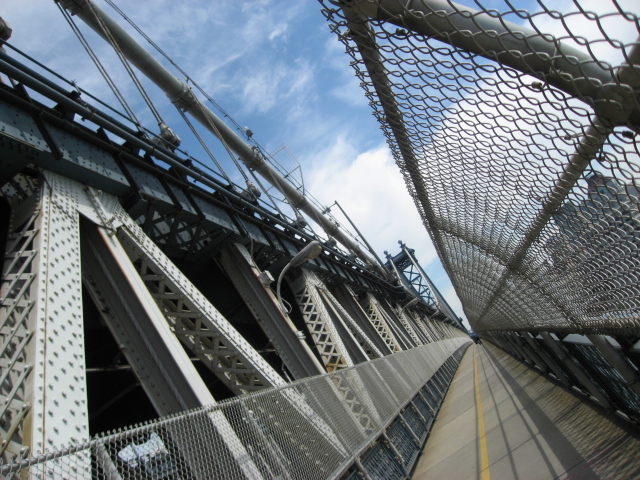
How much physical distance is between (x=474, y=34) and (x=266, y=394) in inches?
169

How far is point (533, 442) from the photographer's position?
265 inches

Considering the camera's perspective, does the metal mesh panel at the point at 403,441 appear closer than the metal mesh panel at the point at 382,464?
No

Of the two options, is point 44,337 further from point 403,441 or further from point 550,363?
point 550,363

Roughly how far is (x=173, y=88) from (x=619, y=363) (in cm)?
1236

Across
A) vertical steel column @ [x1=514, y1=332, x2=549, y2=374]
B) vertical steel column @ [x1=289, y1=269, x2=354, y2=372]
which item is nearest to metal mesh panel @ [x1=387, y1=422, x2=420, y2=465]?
vertical steel column @ [x1=289, y1=269, x2=354, y2=372]

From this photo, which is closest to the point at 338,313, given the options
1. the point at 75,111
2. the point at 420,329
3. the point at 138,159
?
the point at 138,159

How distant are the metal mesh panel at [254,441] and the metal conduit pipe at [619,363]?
3489 mm

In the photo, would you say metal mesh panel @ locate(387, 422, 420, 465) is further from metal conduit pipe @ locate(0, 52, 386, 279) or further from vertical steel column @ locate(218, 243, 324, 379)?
metal conduit pipe @ locate(0, 52, 386, 279)

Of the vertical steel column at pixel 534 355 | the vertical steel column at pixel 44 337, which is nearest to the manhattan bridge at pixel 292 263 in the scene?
the vertical steel column at pixel 44 337

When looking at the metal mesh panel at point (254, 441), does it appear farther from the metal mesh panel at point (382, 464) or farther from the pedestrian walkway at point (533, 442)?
the pedestrian walkway at point (533, 442)

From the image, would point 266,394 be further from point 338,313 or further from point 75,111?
point 338,313

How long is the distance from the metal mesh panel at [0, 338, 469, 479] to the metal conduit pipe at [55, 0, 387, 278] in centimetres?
699

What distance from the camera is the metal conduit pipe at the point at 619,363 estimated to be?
18.1 feet

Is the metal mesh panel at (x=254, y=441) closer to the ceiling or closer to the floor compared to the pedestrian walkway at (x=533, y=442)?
closer to the ceiling
